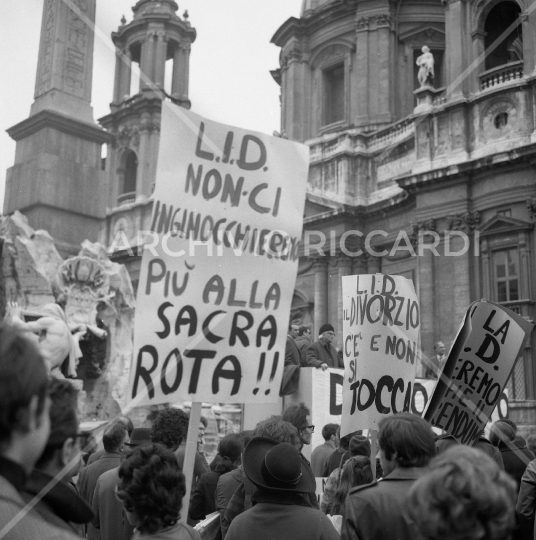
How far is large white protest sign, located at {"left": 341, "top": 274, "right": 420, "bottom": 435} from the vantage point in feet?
18.7

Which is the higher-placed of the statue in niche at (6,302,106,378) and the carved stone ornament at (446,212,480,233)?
the carved stone ornament at (446,212,480,233)

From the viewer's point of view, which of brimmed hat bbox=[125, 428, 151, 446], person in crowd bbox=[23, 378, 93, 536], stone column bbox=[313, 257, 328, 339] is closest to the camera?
person in crowd bbox=[23, 378, 93, 536]

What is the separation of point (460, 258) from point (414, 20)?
13512mm

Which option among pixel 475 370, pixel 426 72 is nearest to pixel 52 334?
pixel 475 370

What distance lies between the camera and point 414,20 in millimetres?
31016

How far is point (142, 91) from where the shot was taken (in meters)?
38.2

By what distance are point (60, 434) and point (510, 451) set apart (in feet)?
15.9

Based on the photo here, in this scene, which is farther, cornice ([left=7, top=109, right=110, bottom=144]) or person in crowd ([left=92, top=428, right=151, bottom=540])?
cornice ([left=7, top=109, right=110, bottom=144])

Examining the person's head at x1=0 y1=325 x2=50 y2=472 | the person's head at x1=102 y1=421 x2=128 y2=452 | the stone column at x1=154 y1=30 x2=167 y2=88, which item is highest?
the stone column at x1=154 y1=30 x2=167 y2=88

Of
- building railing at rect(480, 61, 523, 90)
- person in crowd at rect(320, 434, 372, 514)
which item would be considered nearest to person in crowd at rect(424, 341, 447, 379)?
building railing at rect(480, 61, 523, 90)

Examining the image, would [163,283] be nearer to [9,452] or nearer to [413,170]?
[9,452]

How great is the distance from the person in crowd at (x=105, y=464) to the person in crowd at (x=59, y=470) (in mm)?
2868

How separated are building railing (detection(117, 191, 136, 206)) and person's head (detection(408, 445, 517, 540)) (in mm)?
35387

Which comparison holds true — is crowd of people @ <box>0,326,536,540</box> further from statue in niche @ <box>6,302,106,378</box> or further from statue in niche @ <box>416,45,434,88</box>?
statue in niche @ <box>416,45,434,88</box>
